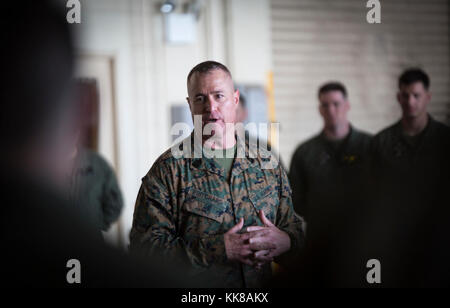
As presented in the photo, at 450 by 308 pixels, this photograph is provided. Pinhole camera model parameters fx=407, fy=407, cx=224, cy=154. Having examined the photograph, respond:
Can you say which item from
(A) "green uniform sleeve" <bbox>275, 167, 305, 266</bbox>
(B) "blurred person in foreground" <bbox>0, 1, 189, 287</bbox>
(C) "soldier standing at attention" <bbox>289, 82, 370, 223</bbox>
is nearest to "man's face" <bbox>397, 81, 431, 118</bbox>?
(C) "soldier standing at attention" <bbox>289, 82, 370, 223</bbox>

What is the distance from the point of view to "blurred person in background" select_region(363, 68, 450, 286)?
199 cm

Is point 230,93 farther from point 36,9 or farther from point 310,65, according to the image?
point 310,65

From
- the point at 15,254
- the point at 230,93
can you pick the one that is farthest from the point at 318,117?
the point at 15,254

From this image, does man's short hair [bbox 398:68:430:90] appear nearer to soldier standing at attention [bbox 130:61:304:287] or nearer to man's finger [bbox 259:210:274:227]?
soldier standing at attention [bbox 130:61:304:287]

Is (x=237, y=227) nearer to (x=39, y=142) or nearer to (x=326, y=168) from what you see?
(x=39, y=142)

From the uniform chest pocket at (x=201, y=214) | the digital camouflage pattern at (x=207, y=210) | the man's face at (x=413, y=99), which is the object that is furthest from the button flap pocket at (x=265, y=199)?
the man's face at (x=413, y=99)

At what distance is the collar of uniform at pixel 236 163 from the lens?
52.1 inches

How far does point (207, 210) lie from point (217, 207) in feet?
0.11

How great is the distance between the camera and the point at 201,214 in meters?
1.29

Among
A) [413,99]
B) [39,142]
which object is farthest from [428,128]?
[39,142]

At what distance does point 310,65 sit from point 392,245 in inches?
58.5

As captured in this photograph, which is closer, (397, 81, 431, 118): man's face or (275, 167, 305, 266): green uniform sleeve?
(275, 167, 305, 266): green uniform sleeve

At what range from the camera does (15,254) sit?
508mm

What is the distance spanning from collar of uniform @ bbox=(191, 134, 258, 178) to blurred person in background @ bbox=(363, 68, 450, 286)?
1.02 m
